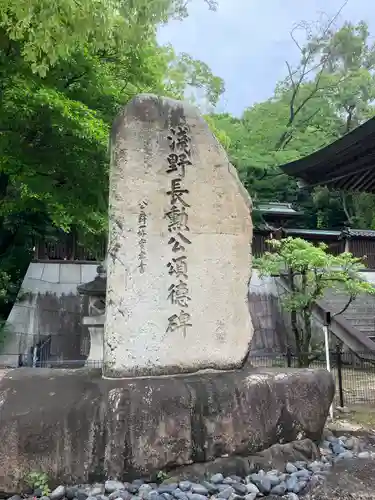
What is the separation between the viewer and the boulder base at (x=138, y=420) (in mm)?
3605

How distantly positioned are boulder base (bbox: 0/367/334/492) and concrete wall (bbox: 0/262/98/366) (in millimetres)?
9169

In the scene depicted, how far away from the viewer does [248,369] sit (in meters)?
4.69

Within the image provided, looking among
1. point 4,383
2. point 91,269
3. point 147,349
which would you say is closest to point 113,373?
point 147,349

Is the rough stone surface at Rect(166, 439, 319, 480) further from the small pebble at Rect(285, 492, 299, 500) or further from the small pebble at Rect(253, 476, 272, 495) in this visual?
the small pebble at Rect(285, 492, 299, 500)

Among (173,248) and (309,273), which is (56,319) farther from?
(173,248)

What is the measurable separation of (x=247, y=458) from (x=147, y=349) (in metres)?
1.38

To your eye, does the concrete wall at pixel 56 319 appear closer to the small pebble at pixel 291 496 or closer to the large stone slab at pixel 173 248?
the large stone slab at pixel 173 248

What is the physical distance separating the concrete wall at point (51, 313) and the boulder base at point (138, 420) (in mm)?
9169

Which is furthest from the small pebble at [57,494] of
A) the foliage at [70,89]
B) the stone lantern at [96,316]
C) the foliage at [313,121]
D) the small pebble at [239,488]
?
the foliage at [313,121]

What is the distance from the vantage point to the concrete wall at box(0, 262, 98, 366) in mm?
12867

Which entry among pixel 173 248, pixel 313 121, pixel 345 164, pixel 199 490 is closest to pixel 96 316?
pixel 173 248

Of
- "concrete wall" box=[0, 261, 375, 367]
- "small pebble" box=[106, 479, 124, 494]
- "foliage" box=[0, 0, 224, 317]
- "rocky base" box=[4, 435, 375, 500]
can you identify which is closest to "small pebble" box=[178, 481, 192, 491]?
"rocky base" box=[4, 435, 375, 500]

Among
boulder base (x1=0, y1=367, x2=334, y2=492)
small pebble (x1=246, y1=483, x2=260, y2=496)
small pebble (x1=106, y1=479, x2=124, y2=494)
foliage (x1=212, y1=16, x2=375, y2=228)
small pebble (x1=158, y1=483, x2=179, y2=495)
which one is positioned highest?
foliage (x1=212, y1=16, x2=375, y2=228)

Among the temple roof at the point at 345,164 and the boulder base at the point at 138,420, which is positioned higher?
the temple roof at the point at 345,164
